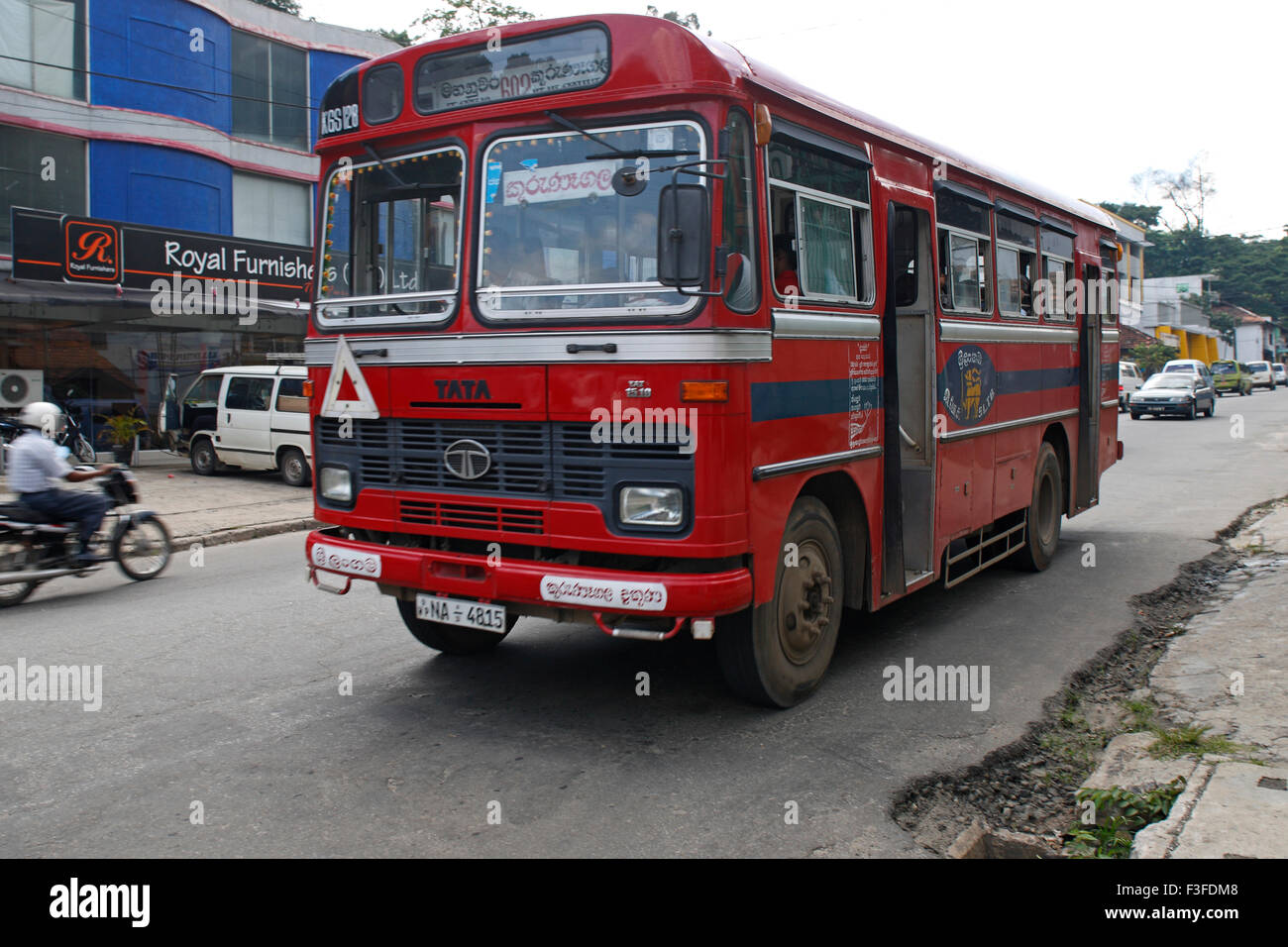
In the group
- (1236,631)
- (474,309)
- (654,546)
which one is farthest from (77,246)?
(1236,631)

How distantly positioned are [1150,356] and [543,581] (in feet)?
189

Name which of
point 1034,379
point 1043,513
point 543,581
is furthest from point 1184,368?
point 543,581

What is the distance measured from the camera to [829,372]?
5.46 metres

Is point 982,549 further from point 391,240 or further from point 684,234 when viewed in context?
point 391,240

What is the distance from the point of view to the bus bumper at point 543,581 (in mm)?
4473

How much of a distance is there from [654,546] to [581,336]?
0.97 metres

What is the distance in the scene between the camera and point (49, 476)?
27.9 ft

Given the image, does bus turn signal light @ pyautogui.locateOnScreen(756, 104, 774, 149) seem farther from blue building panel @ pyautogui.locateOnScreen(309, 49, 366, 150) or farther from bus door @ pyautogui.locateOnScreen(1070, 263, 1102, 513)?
blue building panel @ pyautogui.locateOnScreen(309, 49, 366, 150)

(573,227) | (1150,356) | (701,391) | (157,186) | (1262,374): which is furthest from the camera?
(1262,374)

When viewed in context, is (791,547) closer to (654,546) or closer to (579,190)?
(654,546)

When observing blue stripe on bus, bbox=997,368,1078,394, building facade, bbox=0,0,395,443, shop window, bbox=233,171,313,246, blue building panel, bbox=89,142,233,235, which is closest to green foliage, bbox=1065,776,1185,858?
blue stripe on bus, bbox=997,368,1078,394

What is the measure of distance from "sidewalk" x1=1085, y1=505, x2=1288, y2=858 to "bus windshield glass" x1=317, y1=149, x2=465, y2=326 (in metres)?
3.68

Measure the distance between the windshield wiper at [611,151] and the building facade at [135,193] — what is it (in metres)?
13.9

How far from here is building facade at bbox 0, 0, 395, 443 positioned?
669 inches
